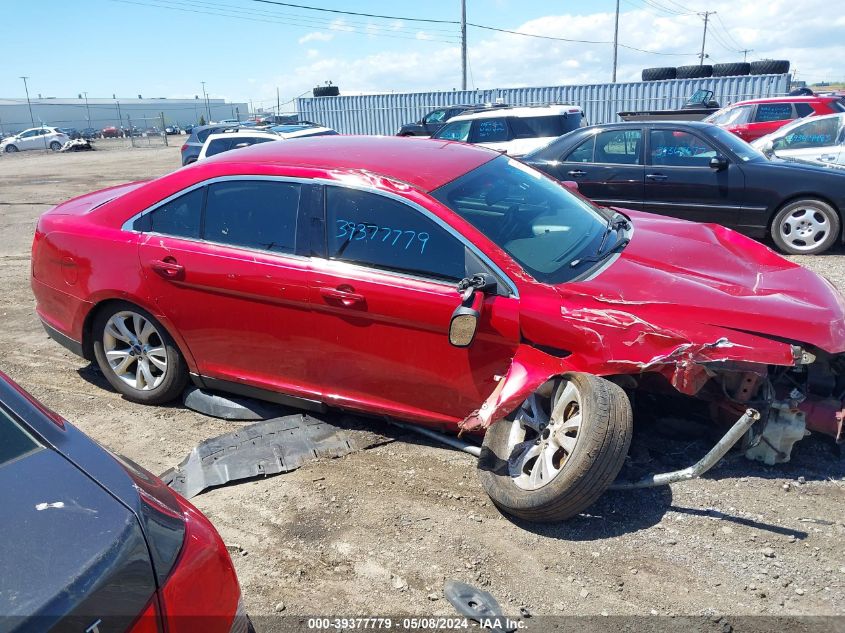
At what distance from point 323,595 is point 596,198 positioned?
7217mm

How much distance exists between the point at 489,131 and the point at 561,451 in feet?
37.2

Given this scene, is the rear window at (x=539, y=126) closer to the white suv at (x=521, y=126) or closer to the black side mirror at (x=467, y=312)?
the white suv at (x=521, y=126)

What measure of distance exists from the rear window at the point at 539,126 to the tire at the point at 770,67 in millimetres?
15785

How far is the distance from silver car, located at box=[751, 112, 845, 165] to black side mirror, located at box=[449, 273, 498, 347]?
866cm

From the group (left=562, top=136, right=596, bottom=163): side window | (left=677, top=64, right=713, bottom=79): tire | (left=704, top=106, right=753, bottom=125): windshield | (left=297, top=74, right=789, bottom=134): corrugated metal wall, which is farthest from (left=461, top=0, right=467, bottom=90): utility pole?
(left=562, top=136, right=596, bottom=163): side window

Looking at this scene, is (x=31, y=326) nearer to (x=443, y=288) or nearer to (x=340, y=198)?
(x=340, y=198)

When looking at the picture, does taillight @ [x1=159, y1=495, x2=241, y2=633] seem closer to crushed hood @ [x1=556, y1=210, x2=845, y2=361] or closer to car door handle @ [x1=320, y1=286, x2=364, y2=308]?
car door handle @ [x1=320, y1=286, x2=364, y2=308]

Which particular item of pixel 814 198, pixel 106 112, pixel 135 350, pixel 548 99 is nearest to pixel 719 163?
pixel 814 198

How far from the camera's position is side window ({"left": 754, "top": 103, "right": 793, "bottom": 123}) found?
571 inches

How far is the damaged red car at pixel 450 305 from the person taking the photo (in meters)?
3.32

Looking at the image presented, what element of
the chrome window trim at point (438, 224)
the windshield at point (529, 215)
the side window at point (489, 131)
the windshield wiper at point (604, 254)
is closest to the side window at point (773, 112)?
the side window at point (489, 131)

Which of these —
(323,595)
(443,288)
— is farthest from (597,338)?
(323,595)

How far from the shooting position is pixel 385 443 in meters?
4.13

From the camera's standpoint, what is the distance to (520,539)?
3264mm
